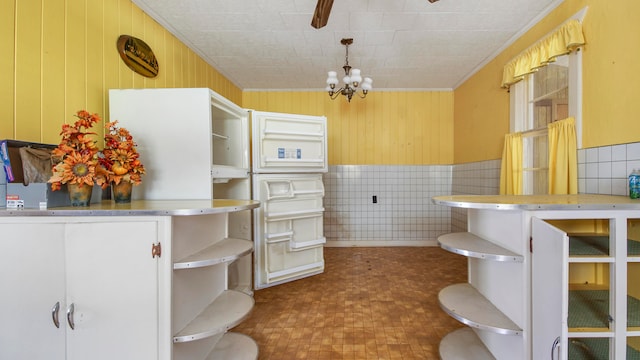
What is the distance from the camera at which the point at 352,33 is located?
288cm

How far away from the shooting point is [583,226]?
1701mm

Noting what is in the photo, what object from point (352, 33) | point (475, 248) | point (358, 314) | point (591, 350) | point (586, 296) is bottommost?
point (358, 314)

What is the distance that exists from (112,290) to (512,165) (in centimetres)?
341

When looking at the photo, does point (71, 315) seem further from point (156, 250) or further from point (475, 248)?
point (475, 248)

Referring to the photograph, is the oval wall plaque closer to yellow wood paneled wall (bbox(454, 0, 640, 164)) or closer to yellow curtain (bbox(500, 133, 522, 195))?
yellow wood paneled wall (bbox(454, 0, 640, 164))

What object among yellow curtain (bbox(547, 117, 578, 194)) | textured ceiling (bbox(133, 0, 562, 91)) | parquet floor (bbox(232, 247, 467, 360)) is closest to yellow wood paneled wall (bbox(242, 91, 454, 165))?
textured ceiling (bbox(133, 0, 562, 91))

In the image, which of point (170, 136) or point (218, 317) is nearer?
point (218, 317)

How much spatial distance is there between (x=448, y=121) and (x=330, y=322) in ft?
12.4

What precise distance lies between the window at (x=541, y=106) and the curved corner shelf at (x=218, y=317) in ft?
8.63

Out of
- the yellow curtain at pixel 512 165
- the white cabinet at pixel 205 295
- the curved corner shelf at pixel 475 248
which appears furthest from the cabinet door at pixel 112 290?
the yellow curtain at pixel 512 165

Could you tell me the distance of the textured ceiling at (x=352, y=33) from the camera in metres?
2.43

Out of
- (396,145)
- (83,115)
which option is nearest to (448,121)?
(396,145)

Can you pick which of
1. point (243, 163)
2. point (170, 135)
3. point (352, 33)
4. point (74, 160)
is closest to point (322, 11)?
point (352, 33)

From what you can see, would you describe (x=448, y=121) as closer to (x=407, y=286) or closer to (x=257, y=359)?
(x=407, y=286)
